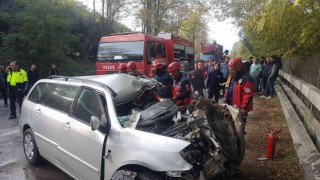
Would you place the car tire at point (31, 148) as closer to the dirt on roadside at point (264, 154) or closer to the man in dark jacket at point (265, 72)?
the dirt on roadside at point (264, 154)

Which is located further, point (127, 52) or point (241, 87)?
point (127, 52)

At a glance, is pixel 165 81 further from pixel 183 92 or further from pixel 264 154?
pixel 264 154

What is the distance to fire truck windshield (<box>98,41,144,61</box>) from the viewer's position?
12.6 m

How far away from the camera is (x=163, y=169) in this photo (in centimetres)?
313

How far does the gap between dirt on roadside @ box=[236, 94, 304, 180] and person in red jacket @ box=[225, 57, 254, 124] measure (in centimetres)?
83

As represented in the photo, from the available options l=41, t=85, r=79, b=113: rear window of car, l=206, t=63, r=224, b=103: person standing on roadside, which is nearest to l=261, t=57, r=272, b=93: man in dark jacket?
l=206, t=63, r=224, b=103: person standing on roadside

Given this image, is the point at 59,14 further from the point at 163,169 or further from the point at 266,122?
the point at 163,169

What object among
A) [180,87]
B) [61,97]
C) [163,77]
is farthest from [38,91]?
[180,87]

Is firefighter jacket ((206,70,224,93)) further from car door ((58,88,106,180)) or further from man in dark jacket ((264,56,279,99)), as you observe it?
car door ((58,88,106,180))

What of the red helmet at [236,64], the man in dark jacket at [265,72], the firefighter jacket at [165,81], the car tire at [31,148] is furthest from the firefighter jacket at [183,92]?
the man in dark jacket at [265,72]

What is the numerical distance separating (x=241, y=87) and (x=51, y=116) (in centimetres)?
308

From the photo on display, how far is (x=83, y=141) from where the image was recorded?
3.91 meters

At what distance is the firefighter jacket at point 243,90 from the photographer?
518 centimetres

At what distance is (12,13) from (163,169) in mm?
18433
